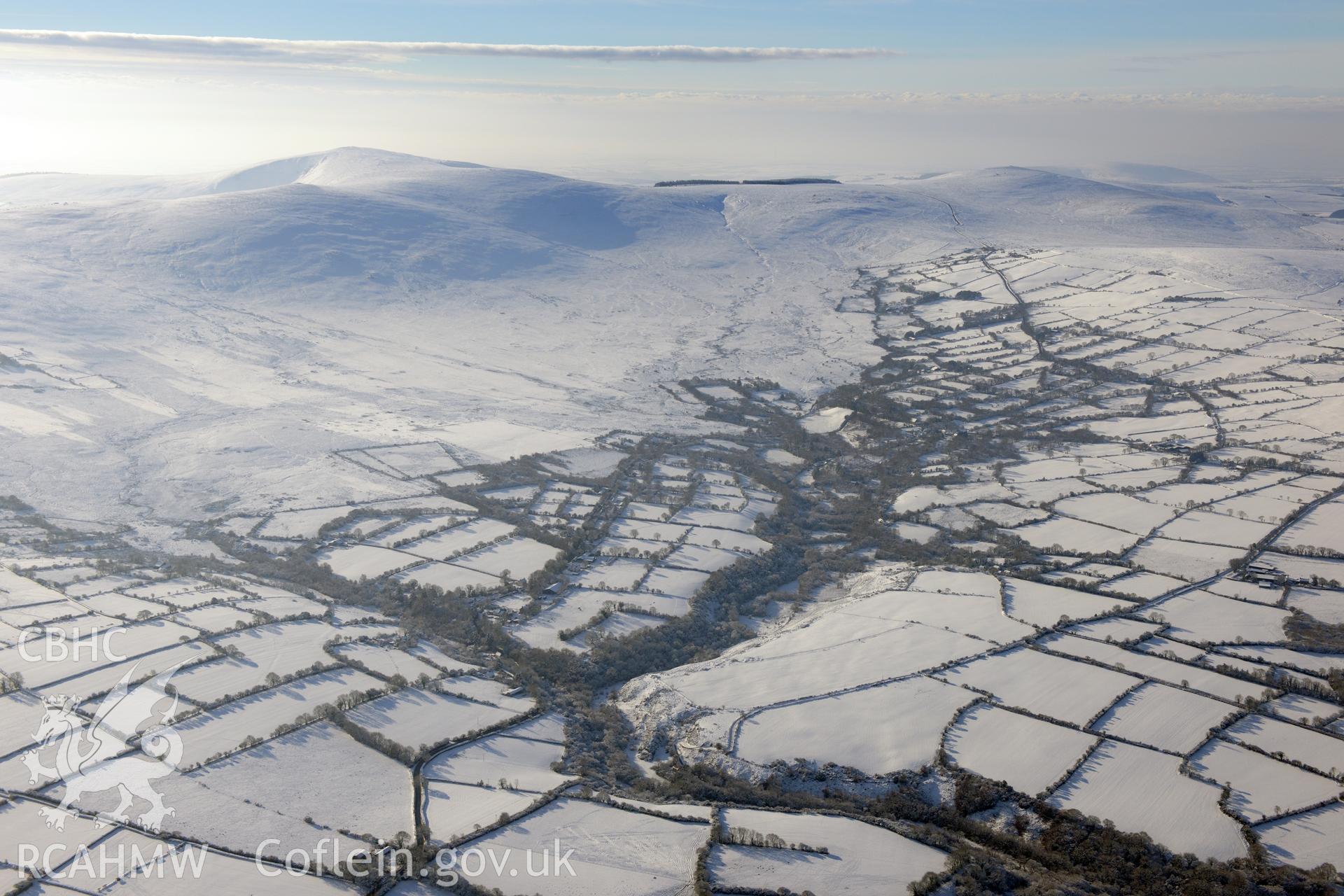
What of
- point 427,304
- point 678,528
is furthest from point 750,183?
point 678,528

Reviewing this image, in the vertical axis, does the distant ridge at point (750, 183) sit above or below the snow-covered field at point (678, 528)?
above

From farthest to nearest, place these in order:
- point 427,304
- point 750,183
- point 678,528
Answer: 1. point 750,183
2. point 427,304
3. point 678,528

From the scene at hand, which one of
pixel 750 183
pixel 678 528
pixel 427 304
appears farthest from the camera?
pixel 750 183

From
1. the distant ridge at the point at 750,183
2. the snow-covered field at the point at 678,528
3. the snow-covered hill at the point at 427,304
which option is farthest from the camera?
the distant ridge at the point at 750,183

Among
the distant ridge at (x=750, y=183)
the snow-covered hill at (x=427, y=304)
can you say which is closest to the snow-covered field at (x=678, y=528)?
the snow-covered hill at (x=427, y=304)

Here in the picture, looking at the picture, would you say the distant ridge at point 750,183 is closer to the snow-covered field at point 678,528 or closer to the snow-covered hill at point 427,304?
the snow-covered hill at point 427,304

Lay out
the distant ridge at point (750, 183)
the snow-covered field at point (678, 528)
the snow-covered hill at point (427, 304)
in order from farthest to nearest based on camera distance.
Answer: the distant ridge at point (750, 183) → the snow-covered hill at point (427, 304) → the snow-covered field at point (678, 528)

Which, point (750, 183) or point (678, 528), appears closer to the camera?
point (678, 528)

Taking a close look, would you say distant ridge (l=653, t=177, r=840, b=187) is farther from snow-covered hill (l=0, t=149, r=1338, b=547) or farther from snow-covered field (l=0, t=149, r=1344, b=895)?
snow-covered field (l=0, t=149, r=1344, b=895)

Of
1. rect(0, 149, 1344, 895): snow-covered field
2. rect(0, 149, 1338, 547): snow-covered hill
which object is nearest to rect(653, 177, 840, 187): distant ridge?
rect(0, 149, 1338, 547): snow-covered hill

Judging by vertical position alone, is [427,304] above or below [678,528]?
above

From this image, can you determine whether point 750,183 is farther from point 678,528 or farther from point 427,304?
point 678,528
